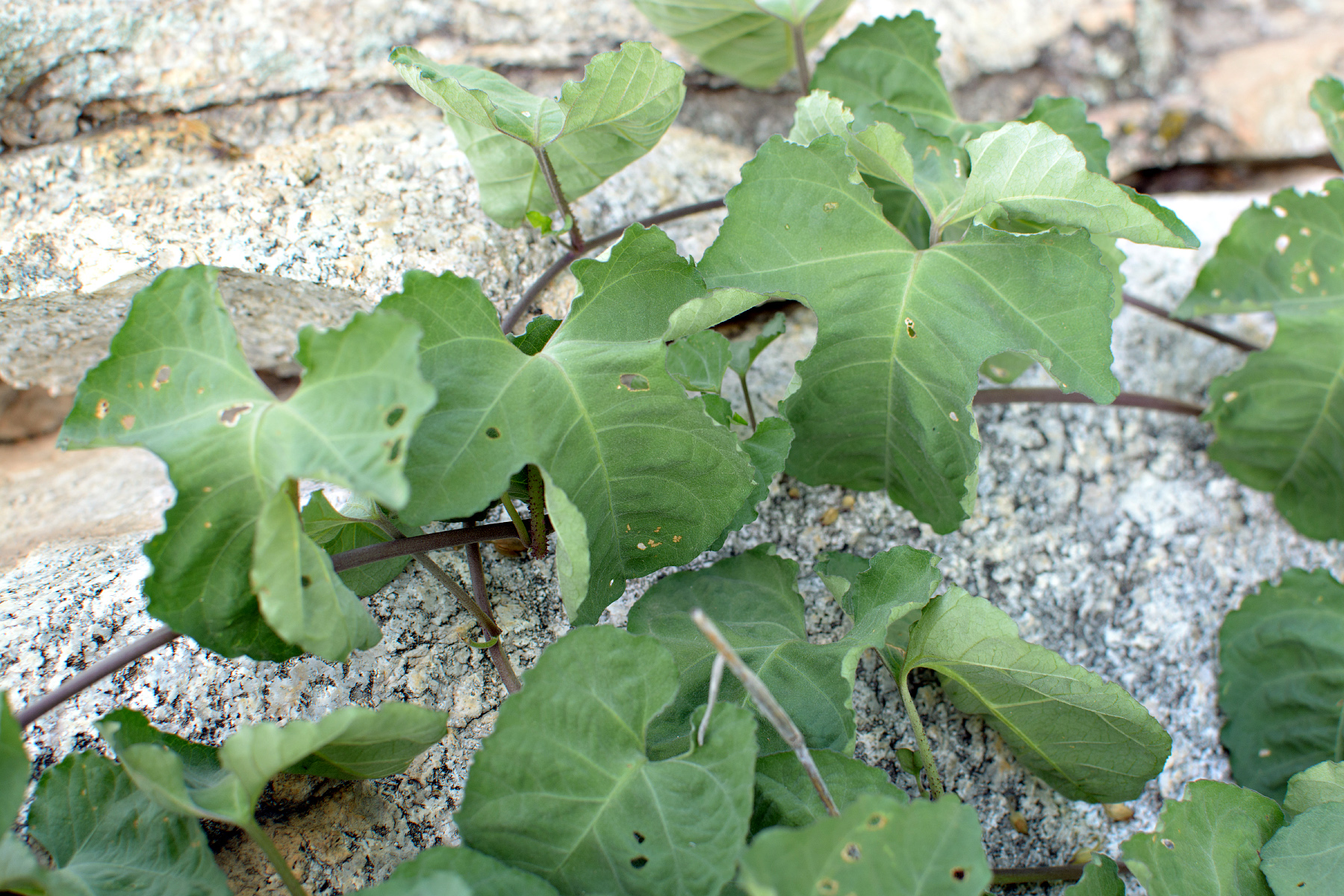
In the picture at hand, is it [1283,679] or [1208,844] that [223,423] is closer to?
[1208,844]

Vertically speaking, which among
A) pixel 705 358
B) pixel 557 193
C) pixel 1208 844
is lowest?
pixel 1208 844

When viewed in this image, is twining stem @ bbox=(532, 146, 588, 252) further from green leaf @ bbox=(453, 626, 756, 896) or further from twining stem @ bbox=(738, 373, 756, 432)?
green leaf @ bbox=(453, 626, 756, 896)

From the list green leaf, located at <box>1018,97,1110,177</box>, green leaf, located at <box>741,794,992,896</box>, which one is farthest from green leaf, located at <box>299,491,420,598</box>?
green leaf, located at <box>1018,97,1110,177</box>

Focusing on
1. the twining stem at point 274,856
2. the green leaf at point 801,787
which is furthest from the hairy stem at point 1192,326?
the twining stem at point 274,856

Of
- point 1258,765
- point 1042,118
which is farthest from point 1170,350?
point 1258,765

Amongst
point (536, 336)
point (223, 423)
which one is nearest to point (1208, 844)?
point (536, 336)

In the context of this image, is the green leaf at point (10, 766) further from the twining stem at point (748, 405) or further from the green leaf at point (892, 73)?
the green leaf at point (892, 73)
